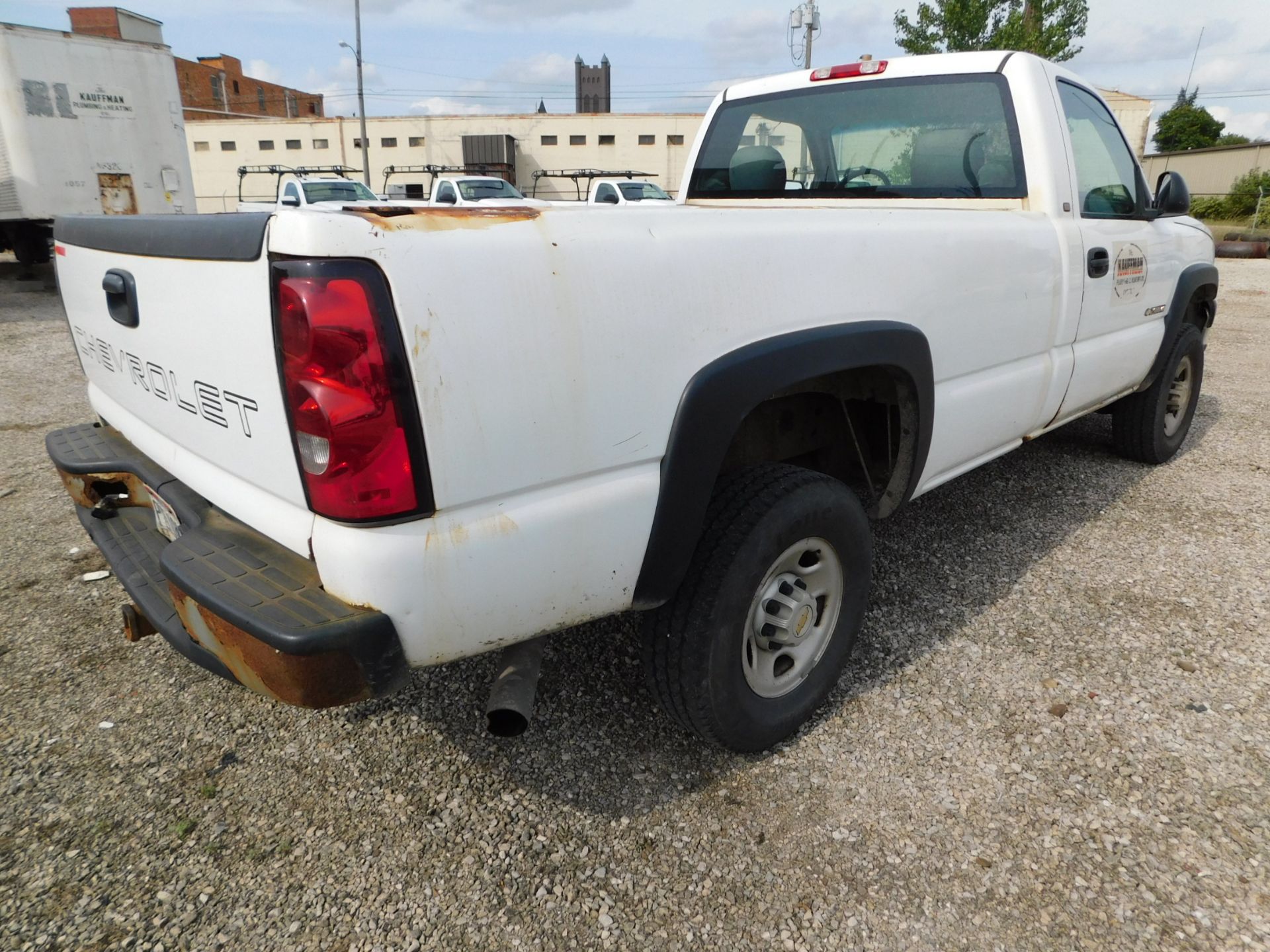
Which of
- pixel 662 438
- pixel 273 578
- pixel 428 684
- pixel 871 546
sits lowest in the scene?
pixel 428 684

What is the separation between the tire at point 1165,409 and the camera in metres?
4.37

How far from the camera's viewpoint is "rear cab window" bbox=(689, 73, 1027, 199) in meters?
3.18

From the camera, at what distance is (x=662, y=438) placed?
1752mm

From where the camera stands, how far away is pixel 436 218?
1.49m

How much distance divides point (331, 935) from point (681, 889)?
77 centimetres

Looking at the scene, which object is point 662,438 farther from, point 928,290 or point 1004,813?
point 1004,813

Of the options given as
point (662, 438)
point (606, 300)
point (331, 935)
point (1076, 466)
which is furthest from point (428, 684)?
point (1076, 466)

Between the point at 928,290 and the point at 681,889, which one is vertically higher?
the point at 928,290

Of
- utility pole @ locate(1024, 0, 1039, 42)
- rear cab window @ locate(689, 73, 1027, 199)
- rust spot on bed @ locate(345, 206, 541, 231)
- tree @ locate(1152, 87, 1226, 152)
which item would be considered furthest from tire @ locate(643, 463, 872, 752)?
tree @ locate(1152, 87, 1226, 152)

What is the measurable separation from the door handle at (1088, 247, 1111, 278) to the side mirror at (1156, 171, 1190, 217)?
0.66 meters

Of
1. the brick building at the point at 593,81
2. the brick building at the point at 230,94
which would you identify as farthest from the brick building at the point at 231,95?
the brick building at the point at 593,81

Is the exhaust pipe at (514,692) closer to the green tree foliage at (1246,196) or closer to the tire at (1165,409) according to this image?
the tire at (1165,409)

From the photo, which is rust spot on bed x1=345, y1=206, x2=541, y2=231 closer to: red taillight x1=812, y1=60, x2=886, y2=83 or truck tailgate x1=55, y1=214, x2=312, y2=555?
truck tailgate x1=55, y1=214, x2=312, y2=555

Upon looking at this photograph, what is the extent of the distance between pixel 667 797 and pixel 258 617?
3.85 ft
